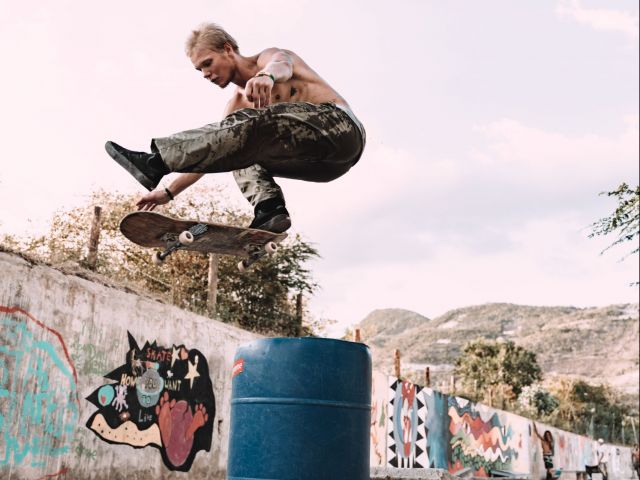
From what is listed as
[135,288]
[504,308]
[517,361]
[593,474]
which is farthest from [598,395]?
[504,308]

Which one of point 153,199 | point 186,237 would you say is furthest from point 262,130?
point 153,199

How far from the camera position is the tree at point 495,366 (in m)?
55.7

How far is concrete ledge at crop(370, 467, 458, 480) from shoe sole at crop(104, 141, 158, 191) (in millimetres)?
2448

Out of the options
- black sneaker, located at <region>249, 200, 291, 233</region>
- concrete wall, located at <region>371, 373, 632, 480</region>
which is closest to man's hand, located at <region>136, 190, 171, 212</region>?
black sneaker, located at <region>249, 200, 291, 233</region>

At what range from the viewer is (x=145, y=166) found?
111 inches

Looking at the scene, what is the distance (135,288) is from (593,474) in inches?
660

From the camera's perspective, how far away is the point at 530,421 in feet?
83.7

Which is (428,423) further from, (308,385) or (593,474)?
(308,385)

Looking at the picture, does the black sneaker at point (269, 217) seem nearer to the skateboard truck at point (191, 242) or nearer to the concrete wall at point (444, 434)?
the skateboard truck at point (191, 242)

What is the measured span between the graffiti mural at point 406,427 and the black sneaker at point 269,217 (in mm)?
10897

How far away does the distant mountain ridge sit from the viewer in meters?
135

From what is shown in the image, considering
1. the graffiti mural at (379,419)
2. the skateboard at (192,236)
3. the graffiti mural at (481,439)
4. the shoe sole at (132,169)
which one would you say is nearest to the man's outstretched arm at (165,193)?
the skateboard at (192,236)

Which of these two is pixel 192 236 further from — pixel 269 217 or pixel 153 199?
pixel 269 217

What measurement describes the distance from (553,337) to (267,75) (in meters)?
162
